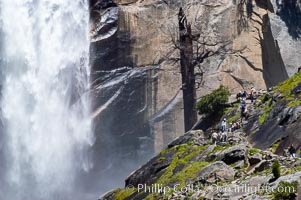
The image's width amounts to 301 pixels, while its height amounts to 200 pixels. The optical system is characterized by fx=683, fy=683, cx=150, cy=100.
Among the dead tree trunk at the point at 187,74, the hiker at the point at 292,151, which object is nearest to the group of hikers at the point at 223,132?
the hiker at the point at 292,151

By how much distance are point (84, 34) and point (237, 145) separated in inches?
932

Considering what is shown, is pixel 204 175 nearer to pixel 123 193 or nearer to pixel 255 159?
pixel 255 159

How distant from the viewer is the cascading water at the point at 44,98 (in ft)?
132

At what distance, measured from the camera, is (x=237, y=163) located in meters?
20.9

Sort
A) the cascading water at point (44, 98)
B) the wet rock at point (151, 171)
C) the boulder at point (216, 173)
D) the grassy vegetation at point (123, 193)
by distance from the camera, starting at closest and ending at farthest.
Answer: the boulder at point (216, 173)
the grassy vegetation at point (123, 193)
the wet rock at point (151, 171)
the cascading water at point (44, 98)

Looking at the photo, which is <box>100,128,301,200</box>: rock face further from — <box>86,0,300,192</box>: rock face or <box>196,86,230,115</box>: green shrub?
<box>86,0,300,192</box>: rock face

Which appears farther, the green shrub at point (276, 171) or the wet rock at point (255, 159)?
the wet rock at point (255, 159)

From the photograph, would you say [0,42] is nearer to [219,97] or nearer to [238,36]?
[238,36]

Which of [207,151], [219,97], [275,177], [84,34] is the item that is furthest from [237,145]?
[84,34]

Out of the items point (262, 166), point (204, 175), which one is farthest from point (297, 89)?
point (262, 166)

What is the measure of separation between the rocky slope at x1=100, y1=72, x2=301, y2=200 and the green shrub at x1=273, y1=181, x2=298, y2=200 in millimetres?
16

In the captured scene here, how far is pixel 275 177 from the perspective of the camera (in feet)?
57.4

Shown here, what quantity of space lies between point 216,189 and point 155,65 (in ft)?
74.9

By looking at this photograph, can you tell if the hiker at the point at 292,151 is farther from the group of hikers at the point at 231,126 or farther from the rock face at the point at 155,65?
the rock face at the point at 155,65
